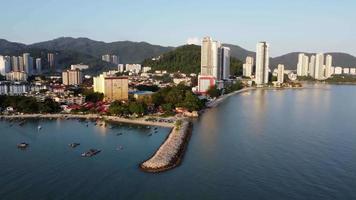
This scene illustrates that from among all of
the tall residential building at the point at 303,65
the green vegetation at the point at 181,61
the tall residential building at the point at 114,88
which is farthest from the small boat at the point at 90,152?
the tall residential building at the point at 303,65

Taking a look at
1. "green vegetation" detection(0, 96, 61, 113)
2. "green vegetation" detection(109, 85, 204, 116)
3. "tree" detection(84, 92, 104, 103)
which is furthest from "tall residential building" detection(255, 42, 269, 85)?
"green vegetation" detection(0, 96, 61, 113)

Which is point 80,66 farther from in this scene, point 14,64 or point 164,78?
point 164,78

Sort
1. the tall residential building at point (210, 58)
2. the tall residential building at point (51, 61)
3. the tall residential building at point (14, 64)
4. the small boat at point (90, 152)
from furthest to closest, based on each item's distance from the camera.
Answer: the tall residential building at point (51, 61), the tall residential building at point (14, 64), the tall residential building at point (210, 58), the small boat at point (90, 152)

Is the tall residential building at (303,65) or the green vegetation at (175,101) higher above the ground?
the tall residential building at (303,65)

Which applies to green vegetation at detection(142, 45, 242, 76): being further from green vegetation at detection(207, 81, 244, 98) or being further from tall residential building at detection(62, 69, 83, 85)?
tall residential building at detection(62, 69, 83, 85)

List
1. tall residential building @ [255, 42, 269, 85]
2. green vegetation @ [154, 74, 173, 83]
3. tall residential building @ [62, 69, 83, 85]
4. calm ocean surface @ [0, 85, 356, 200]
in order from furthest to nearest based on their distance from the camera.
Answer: tall residential building @ [255, 42, 269, 85]
green vegetation @ [154, 74, 173, 83]
tall residential building @ [62, 69, 83, 85]
calm ocean surface @ [0, 85, 356, 200]

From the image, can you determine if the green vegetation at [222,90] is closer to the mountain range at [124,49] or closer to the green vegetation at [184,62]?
the green vegetation at [184,62]
